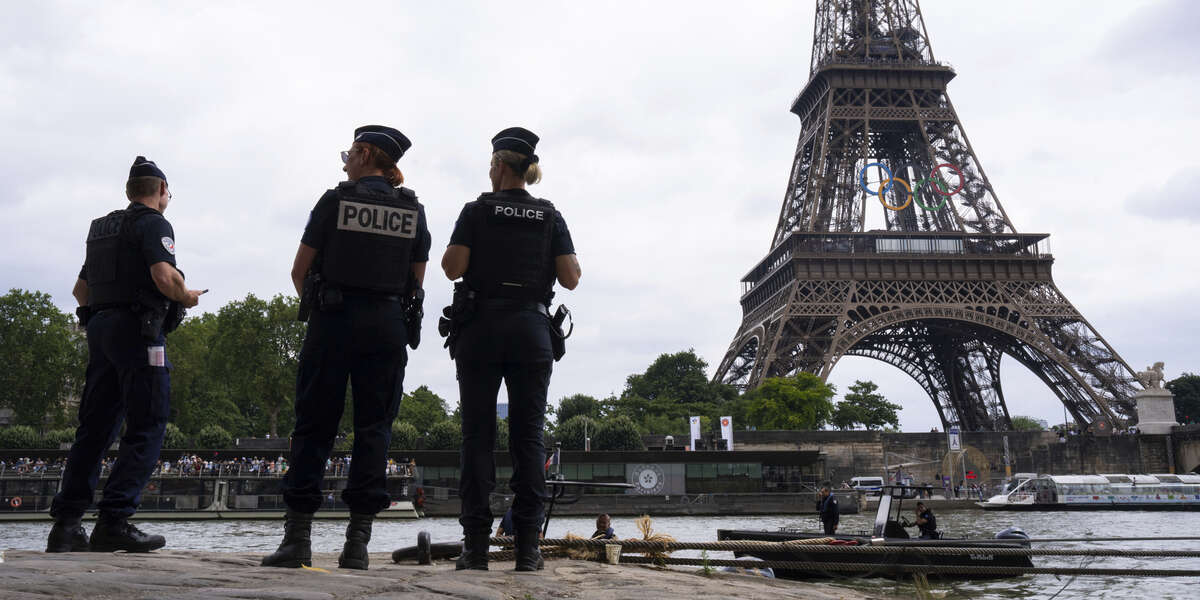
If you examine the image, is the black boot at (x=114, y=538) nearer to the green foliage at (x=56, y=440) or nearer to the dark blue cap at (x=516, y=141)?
the dark blue cap at (x=516, y=141)

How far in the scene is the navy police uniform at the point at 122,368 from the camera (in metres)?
6.02

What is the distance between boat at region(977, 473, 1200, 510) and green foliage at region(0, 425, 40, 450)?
50701 mm

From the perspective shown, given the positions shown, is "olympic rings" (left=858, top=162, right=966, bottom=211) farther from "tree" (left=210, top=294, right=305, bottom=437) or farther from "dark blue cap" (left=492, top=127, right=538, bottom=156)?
"dark blue cap" (left=492, top=127, right=538, bottom=156)

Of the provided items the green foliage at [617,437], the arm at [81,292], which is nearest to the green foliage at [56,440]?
the green foliage at [617,437]

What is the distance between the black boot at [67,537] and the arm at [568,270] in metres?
3.43

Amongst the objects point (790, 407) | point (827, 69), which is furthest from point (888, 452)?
point (827, 69)

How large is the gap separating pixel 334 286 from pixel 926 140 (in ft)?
212

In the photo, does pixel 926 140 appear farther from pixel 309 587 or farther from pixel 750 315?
pixel 309 587

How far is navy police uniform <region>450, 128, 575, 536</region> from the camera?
5.91m

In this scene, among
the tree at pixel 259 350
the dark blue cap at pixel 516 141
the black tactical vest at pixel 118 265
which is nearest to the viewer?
the black tactical vest at pixel 118 265

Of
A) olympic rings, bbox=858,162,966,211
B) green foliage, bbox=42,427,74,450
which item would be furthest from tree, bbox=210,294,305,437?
olympic rings, bbox=858,162,966,211

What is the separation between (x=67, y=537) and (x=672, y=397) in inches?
2967

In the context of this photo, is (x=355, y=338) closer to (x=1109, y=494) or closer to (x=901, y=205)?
(x=1109, y=494)

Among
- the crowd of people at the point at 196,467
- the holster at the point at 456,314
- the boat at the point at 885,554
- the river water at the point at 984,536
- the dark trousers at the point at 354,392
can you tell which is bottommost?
the river water at the point at 984,536
